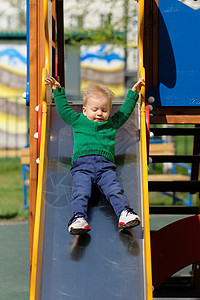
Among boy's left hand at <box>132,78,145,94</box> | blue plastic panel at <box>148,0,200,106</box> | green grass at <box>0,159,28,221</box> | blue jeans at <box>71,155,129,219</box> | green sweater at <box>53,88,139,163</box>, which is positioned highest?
blue plastic panel at <box>148,0,200,106</box>

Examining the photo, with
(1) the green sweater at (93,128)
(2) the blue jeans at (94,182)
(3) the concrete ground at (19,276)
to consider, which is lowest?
(3) the concrete ground at (19,276)

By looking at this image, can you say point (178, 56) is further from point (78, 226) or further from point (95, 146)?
point (78, 226)

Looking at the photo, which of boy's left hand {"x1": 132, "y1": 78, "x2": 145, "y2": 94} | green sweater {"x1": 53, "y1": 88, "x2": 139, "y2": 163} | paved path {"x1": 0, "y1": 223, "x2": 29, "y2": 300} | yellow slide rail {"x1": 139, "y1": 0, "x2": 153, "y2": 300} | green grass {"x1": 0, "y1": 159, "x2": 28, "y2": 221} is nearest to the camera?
yellow slide rail {"x1": 139, "y1": 0, "x2": 153, "y2": 300}

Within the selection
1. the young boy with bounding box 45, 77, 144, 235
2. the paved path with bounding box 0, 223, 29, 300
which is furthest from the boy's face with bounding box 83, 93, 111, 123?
the paved path with bounding box 0, 223, 29, 300

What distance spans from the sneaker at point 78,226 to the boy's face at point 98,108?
87 centimetres

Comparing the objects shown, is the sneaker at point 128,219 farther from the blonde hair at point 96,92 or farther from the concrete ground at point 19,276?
the concrete ground at point 19,276

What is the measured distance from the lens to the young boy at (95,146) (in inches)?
154

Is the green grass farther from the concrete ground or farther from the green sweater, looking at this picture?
the green sweater

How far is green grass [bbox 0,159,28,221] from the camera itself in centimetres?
917

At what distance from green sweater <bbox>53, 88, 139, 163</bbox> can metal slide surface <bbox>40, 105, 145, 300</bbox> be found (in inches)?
7.3

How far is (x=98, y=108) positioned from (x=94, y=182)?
0.59m

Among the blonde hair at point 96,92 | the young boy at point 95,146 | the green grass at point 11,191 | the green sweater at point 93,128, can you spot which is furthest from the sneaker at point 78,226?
the green grass at point 11,191

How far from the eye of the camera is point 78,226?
3758mm

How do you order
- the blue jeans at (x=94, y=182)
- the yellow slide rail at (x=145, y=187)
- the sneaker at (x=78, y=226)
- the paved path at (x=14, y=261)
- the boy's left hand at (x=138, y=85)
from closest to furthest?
1. the yellow slide rail at (x=145, y=187)
2. the sneaker at (x=78, y=226)
3. the blue jeans at (x=94, y=182)
4. the boy's left hand at (x=138, y=85)
5. the paved path at (x=14, y=261)
